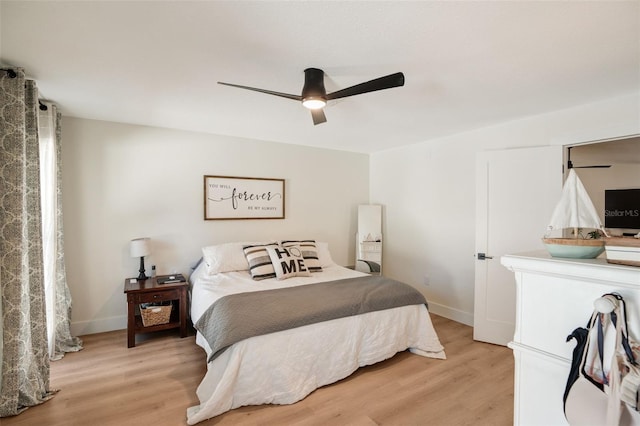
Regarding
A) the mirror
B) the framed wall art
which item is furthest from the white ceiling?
the mirror

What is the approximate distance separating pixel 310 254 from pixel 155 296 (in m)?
1.75

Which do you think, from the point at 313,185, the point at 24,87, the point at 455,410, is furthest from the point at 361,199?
the point at 24,87

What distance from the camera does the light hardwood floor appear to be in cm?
201

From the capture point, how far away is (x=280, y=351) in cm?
222

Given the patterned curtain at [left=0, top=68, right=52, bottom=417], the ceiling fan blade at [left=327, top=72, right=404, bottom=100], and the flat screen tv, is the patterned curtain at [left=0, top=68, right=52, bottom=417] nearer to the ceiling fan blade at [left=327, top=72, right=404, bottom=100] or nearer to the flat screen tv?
the ceiling fan blade at [left=327, top=72, right=404, bottom=100]

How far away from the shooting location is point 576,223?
1117 millimetres

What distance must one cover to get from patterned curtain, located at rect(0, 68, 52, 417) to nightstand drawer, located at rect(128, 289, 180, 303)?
0.86m

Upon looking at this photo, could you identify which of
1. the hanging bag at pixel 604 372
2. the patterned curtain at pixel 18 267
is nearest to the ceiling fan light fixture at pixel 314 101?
the hanging bag at pixel 604 372

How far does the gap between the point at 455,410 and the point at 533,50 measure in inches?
95.4

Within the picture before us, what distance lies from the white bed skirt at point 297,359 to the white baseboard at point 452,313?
3.43 feet

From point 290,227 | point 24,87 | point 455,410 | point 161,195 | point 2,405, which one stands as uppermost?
point 24,87

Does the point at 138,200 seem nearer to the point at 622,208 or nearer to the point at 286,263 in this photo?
the point at 286,263

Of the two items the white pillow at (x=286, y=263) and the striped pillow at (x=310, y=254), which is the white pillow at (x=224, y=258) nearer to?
the white pillow at (x=286, y=263)

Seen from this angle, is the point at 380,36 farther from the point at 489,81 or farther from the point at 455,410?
Answer: the point at 455,410
